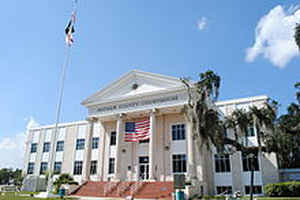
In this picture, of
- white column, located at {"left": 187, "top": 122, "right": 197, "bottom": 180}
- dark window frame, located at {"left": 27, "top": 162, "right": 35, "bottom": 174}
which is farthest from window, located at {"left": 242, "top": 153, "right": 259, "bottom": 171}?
dark window frame, located at {"left": 27, "top": 162, "right": 35, "bottom": 174}

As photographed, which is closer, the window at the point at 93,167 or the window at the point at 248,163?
the window at the point at 248,163

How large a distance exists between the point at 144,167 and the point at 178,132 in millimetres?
5489

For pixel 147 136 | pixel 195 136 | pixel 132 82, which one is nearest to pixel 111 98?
pixel 132 82

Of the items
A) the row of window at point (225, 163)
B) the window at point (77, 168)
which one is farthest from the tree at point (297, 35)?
the window at point (77, 168)

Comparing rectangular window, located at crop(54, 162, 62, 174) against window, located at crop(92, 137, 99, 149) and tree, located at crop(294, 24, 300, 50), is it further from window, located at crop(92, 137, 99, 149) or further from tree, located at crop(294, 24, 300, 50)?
tree, located at crop(294, 24, 300, 50)

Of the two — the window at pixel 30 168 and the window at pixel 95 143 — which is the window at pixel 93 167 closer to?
the window at pixel 95 143

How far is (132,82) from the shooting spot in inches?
1223

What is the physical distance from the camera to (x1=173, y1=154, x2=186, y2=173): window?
27.2 meters

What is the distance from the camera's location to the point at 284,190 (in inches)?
825

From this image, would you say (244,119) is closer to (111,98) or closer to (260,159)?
(260,159)

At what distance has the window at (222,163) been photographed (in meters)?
26.6

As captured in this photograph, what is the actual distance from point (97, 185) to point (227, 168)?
43.0 feet

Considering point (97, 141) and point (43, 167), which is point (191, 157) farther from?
point (43, 167)

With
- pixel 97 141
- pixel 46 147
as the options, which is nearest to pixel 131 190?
pixel 97 141
